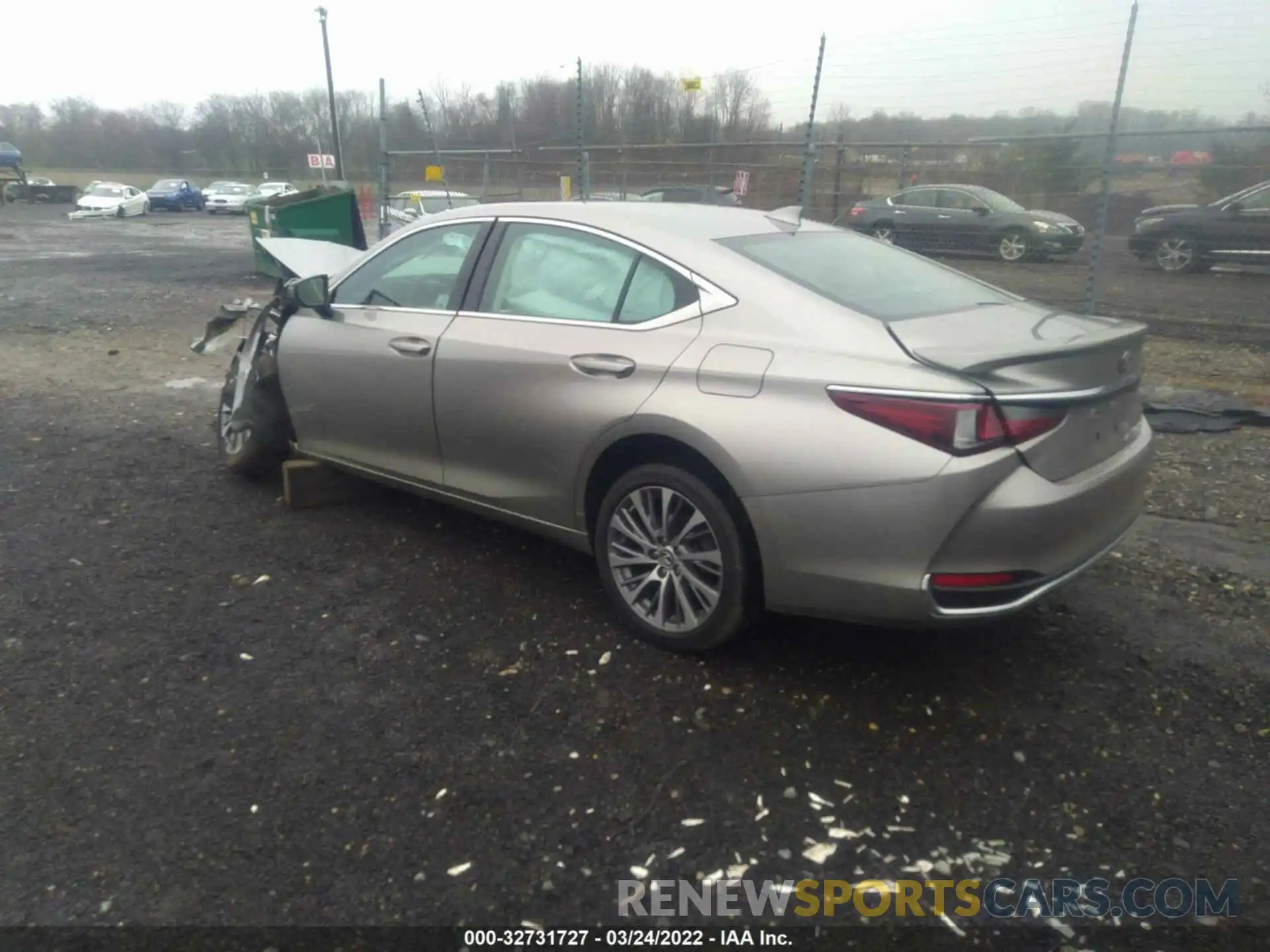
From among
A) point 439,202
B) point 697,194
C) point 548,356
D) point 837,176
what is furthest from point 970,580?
point 439,202

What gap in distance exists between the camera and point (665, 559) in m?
3.45

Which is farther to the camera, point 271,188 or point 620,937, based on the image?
point 271,188

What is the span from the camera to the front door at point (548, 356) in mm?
3508

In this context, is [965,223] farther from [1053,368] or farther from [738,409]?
[738,409]

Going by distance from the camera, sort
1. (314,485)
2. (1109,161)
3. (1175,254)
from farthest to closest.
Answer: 1. (1175,254)
2. (1109,161)
3. (314,485)

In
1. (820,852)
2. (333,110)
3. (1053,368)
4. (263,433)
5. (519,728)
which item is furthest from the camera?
(333,110)

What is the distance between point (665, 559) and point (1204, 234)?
34.9 ft

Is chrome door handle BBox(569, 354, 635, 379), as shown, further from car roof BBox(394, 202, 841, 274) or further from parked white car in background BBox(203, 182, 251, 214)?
parked white car in background BBox(203, 182, 251, 214)

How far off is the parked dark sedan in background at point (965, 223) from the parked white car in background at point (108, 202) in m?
32.6

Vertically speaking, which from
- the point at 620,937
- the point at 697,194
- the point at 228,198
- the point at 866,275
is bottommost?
the point at 228,198

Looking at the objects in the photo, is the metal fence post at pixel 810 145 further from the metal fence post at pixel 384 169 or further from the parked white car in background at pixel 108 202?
the parked white car in background at pixel 108 202

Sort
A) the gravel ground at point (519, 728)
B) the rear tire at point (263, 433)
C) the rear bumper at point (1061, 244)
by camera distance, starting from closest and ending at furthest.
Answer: the gravel ground at point (519, 728), the rear tire at point (263, 433), the rear bumper at point (1061, 244)

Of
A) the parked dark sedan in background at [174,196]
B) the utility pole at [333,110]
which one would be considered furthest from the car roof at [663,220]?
the parked dark sedan in background at [174,196]

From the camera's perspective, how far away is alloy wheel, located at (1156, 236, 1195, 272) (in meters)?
11.5
